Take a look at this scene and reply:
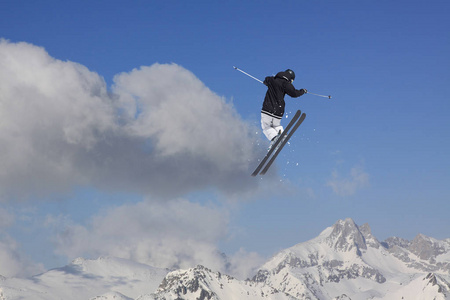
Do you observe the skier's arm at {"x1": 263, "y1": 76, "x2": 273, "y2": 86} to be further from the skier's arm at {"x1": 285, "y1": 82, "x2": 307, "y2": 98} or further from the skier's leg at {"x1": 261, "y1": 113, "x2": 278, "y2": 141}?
the skier's leg at {"x1": 261, "y1": 113, "x2": 278, "y2": 141}

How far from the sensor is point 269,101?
39.8 meters

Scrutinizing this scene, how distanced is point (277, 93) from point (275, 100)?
0.72 meters

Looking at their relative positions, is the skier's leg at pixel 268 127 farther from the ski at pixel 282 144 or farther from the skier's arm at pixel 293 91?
the skier's arm at pixel 293 91

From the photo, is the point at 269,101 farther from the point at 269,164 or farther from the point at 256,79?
the point at 269,164

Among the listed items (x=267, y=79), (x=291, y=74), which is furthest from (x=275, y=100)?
(x=291, y=74)

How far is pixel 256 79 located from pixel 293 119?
5.30 meters

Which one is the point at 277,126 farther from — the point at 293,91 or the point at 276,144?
the point at 293,91

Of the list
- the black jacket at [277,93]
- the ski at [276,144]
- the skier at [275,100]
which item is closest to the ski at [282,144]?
→ the ski at [276,144]

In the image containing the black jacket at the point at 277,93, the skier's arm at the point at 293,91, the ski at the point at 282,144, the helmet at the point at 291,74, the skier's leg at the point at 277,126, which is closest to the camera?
the skier's arm at the point at 293,91

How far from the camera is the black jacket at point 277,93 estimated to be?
38219 mm

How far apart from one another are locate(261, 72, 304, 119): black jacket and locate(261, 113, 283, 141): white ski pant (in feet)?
1.12

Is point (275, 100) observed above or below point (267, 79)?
below

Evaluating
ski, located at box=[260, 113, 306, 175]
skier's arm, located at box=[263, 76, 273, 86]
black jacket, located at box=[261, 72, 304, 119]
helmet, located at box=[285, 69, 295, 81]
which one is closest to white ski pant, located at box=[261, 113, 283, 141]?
black jacket, located at box=[261, 72, 304, 119]

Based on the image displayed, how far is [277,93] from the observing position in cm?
3891
